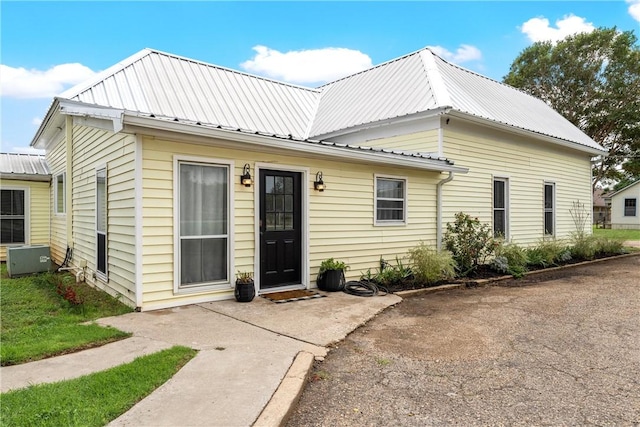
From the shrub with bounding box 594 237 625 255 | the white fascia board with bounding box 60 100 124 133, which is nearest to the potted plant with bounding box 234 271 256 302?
the white fascia board with bounding box 60 100 124 133

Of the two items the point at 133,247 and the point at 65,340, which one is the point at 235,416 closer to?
the point at 65,340

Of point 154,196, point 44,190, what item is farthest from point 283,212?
point 44,190

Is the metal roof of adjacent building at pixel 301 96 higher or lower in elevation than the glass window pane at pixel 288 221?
higher

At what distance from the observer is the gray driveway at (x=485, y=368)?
2811mm

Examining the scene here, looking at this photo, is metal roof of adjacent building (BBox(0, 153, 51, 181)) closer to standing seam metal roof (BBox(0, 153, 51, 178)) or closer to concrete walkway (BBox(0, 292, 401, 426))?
standing seam metal roof (BBox(0, 153, 51, 178))

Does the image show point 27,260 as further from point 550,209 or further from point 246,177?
point 550,209

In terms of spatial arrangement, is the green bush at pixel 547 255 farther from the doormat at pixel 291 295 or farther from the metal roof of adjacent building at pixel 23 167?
the metal roof of adjacent building at pixel 23 167

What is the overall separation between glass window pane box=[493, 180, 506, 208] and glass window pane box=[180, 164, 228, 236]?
8003 millimetres

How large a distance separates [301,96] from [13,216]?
9.13 meters

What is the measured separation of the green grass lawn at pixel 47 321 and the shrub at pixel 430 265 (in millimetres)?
5038

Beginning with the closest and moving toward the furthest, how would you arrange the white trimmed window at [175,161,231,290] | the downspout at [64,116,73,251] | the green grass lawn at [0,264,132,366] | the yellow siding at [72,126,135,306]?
the green grass lawn at [0,264,132,366] → the yellow siding at [72,126,135,306] → the white trimmed window at [175,161,231,290] → the downspout at [64,116,73,251]

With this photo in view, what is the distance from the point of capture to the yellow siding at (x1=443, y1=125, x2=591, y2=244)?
991 centimetres

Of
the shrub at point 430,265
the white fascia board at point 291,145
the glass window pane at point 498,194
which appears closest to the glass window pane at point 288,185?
the white fascia board at point 291,145

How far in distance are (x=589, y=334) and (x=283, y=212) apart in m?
4.56
